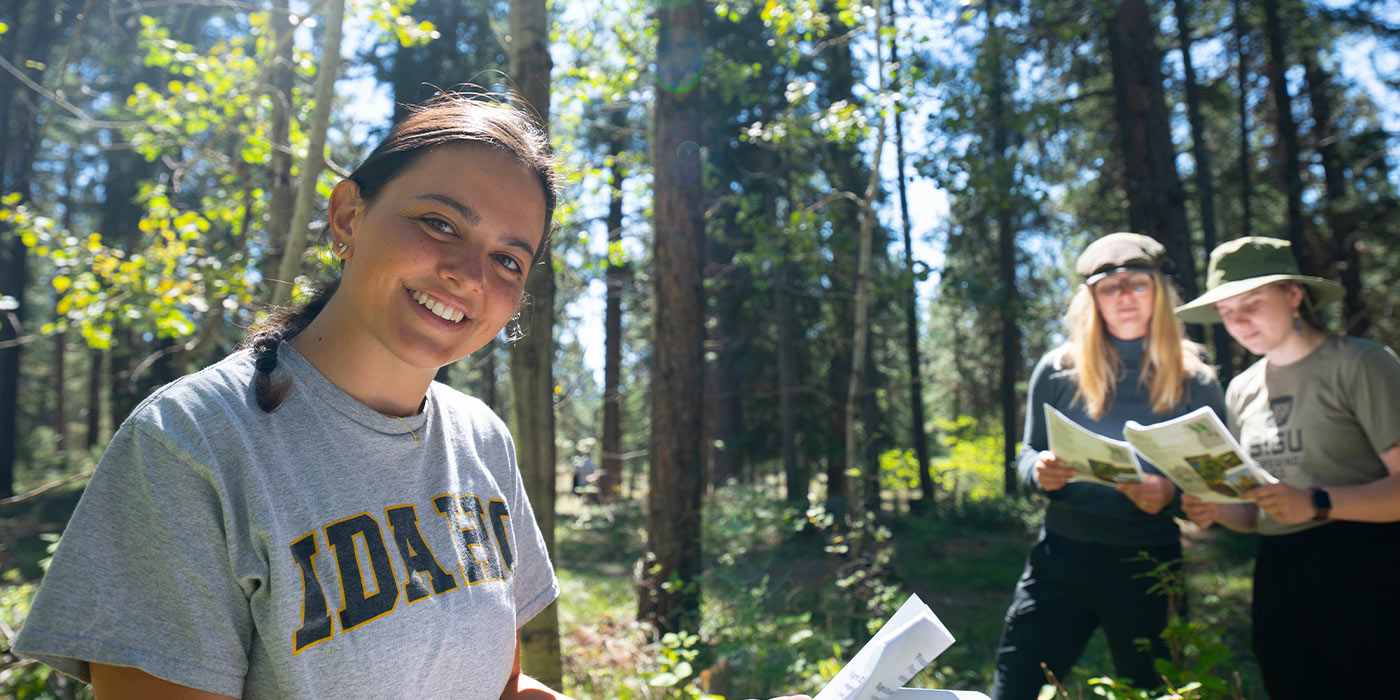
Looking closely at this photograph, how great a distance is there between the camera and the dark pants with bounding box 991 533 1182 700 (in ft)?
9.45

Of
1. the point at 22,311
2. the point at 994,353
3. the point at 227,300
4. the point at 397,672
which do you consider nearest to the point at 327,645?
the point at 397,672

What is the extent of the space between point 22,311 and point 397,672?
81.5 ft

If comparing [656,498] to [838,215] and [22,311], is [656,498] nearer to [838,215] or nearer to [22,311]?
[838,215]

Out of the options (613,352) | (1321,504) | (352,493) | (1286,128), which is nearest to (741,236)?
(613,352)

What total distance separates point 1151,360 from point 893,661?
2326 millimetres

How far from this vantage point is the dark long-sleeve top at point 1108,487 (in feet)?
9.64

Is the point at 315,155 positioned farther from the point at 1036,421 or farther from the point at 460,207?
the point at 1036,421

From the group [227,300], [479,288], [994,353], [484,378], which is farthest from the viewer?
[994,353]

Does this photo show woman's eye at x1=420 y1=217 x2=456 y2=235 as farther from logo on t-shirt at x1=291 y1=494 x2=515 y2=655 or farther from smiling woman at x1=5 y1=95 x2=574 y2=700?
logo on t-shirt at x1=291 y1=494 x2=515 y2=655

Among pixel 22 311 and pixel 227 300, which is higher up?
pixel 22 311

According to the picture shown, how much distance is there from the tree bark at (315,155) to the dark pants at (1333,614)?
435cm

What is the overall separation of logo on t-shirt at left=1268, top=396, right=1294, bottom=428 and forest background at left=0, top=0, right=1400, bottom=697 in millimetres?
938

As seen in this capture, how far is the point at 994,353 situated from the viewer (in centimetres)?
1912

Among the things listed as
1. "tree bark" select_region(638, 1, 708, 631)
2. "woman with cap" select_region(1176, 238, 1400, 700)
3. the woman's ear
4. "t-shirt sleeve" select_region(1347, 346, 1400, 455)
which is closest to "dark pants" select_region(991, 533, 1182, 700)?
"woman with cap" select_region(1176, 238, 1400, 700)
